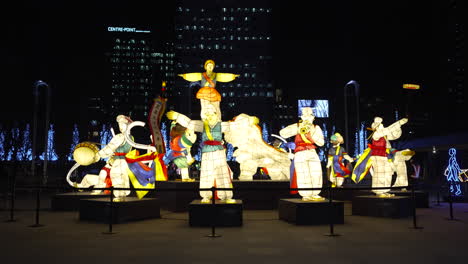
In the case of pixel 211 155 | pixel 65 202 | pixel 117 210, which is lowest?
pixel 65 202

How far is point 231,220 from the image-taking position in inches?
286

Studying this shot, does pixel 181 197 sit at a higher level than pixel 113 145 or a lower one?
lower

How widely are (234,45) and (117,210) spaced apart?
2281 inches

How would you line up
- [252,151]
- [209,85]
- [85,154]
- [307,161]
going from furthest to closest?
[252,151] → [85,154] → [209,85] → [307,161]

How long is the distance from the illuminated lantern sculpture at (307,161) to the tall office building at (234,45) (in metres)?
53.4

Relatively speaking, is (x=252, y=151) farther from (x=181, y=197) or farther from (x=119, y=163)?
(x=119, y=163)

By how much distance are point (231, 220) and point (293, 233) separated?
126 cm

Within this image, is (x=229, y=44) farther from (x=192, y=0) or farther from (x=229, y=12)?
(x=192, y=0)

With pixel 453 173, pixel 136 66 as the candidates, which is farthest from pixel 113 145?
pixel 136 66

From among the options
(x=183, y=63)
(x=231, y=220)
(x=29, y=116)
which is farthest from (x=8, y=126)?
(x=183, y=63)

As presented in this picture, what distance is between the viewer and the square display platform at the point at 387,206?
8484 millimetres

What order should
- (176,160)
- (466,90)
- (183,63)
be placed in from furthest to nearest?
(183,63), (466,90), (176,160)

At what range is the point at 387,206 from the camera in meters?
8.51

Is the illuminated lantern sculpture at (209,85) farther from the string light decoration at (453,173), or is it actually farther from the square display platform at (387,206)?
the string light decoration at (453,173)
